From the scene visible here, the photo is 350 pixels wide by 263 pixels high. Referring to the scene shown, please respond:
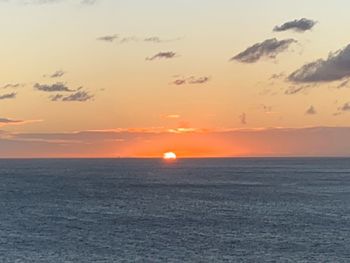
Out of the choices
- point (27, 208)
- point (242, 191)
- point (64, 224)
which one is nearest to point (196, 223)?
point (64, 224)

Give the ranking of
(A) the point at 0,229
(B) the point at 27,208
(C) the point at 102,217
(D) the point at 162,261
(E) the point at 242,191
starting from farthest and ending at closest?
(E) the point at 242,191 → (B) the point at 27,208 → (C) the point at 102,217 → (A) the point at 0,229 → (D) the point at 162,261

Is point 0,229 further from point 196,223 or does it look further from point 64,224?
point 196,223

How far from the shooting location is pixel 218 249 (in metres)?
88.4

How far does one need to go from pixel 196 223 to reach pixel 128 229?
48.8 ft

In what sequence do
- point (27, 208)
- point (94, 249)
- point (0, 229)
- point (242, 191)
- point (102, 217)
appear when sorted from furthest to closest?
point (242, 191), point (27, 208), point (102, 217), point (0, 229), point (94, 249)

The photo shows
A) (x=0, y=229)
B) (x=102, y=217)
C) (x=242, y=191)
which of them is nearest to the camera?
(x=0, y=229)

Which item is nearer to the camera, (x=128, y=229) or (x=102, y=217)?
(x=128, y=229)

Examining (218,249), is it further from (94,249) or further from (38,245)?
(38,245)

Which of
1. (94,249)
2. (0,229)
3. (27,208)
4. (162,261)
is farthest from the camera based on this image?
(27,208)

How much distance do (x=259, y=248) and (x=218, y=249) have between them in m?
5.90

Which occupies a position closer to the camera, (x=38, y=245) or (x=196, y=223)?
(x=38, y=245)

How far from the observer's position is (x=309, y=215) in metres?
127

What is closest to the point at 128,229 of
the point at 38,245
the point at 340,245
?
the point at 38,245

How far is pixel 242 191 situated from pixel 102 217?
79503 millimetres
